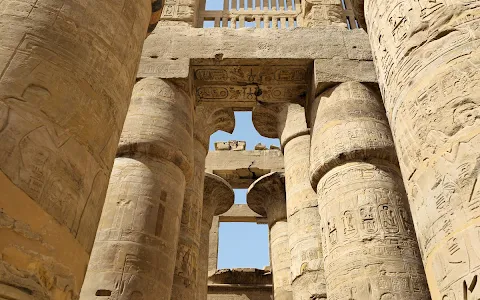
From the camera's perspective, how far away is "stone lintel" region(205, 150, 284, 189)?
12.9 meters

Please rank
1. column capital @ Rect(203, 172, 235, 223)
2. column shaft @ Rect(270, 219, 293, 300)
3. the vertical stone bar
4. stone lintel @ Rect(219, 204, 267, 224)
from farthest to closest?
stone lintel @ Rect(219, 204, 267, 224) → column capital @ Rect(203, 172, 235, 223) → column shaft @ Rect(270, 219, 293, 300) → the vertical stone bar

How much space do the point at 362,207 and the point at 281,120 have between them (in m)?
4.90

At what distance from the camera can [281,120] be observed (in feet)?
33.0

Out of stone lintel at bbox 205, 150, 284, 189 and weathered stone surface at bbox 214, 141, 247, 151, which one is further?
weathered stone surface at bbox 214, 141, 247, 151

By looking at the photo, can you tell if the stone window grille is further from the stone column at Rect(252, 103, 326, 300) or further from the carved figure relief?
the carved figure relief

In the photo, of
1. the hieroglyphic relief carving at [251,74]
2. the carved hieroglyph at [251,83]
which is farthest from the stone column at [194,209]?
the hieroglyphic relief carving at [251,74]

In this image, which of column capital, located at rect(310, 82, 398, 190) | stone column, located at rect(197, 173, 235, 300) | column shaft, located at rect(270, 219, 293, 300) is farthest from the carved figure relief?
stone column, located at rect(197, 173, 235, 300)

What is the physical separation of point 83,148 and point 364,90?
4893mm

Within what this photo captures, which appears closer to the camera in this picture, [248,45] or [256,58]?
[256,58]

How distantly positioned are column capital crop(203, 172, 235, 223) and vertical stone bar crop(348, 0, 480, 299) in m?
7.15

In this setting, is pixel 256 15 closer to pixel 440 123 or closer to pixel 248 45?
pixel 248 45

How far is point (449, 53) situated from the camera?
10.6 ft

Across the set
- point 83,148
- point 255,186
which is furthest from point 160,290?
point 255,186

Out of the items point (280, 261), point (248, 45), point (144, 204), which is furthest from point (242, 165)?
point (144, 204)
